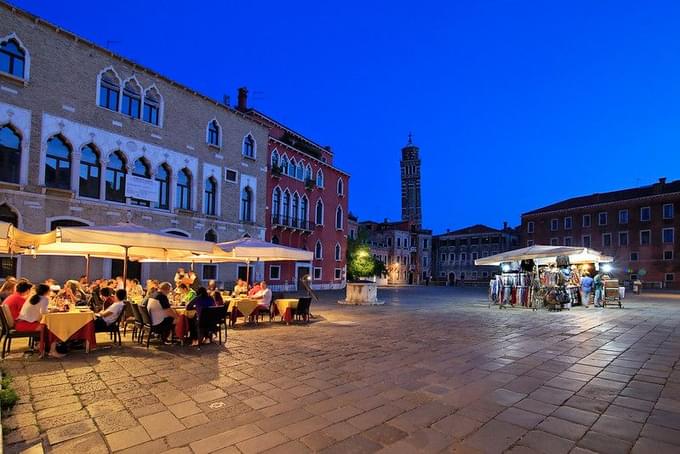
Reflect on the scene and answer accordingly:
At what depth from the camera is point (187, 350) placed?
729 cm

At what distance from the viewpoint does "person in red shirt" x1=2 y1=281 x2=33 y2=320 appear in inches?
265

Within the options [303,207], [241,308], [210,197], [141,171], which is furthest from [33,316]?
[303,207]

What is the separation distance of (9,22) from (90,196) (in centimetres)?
721

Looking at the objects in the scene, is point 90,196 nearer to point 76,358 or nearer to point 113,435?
point 76,358

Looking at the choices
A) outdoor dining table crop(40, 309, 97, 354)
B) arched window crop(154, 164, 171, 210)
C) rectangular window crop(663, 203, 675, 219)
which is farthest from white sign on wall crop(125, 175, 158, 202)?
rectangular window crop(663, 203, 675, 219)

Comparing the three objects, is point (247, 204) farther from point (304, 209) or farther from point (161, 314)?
point (161, 314)

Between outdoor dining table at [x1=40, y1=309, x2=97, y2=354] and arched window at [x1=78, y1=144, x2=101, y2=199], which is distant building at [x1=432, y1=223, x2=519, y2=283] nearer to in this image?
arched window at [x1=78, y1=144, x2=101, y2=199]

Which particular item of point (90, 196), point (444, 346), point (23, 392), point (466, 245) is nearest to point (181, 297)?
point (23, 392)

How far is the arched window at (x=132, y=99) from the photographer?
19766 millimetres

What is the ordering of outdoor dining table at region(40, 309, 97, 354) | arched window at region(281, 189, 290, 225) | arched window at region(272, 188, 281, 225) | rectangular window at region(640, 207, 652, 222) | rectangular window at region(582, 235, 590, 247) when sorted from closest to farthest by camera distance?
outdoor dining table at region(40, 309, 97, 354)
arched window at region(272, 188, 281, 225)
arched window at region(281, 189, 290, 225)
rectangular window at region(640, 207, 652, 222)
rectangular window at region(582, 235, 590, 247)

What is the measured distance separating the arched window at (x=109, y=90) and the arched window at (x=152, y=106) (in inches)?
55.8

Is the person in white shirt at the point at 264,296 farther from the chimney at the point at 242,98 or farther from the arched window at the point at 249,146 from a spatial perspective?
the chimney at the point at 242,98

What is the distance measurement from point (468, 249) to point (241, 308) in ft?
204

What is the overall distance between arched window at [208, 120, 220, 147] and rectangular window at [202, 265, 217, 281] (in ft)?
24.0
